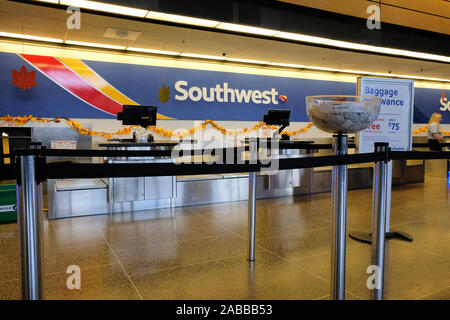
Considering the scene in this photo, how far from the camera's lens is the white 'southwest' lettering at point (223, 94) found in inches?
320

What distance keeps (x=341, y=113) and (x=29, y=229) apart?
1.34 m

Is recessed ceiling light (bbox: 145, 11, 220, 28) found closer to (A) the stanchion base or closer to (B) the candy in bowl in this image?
(A) the stanchion base

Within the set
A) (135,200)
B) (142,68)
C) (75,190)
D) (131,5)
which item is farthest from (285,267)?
(142,68)

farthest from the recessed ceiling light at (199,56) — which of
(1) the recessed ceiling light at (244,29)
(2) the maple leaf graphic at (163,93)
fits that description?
(1) the recessed ceiling light at (244,29)

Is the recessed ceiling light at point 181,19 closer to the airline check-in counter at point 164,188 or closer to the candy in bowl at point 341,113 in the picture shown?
the airline check-in counter at point 164,188

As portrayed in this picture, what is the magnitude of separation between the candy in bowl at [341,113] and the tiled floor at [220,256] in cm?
115

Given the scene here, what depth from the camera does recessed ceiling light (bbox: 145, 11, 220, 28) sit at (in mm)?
4821

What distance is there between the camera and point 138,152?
7.93 feet

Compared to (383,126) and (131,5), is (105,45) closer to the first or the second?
(131,5)

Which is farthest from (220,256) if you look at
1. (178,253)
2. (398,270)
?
(398,270)

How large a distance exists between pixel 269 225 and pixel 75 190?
243 cm

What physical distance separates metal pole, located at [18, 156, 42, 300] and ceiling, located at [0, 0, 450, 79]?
14.4ft

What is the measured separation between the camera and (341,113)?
165 cm

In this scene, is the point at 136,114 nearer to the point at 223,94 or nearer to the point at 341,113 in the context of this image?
the point at 223,94
